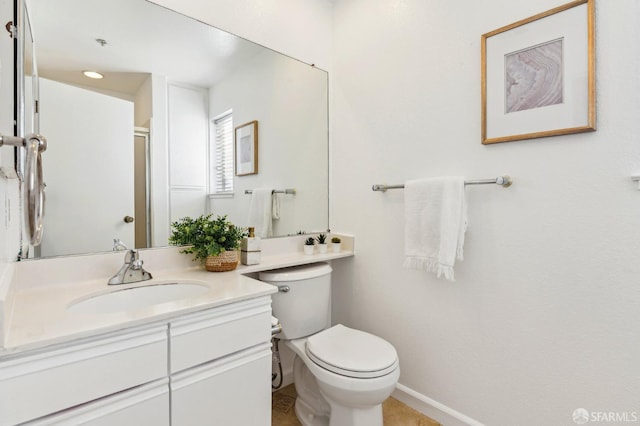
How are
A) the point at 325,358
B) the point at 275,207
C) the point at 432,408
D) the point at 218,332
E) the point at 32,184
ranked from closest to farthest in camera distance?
the point at 32,184 → the point at 218,332 → the point at 325,358 → the point at 432,408 → the point at 275,207

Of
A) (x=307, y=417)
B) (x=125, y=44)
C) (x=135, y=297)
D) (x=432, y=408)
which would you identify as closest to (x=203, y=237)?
(x=135, y=297)

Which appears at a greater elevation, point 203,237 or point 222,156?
point 222,156

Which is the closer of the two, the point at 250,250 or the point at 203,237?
the point at 203,237

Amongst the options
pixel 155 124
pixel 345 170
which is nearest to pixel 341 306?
pixel 345 170

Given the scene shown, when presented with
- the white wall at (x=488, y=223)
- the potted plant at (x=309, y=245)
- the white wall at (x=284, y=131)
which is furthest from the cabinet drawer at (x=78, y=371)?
the white wall at (x=488, y=223)

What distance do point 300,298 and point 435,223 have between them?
0.75m

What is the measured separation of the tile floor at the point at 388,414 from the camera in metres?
1.53

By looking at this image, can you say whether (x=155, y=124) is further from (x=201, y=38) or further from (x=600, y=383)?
(x=600, y=383)

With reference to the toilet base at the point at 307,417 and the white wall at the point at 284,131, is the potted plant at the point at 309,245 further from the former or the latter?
the toilet base at the point at 307,417

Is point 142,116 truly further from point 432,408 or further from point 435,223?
point 432,408

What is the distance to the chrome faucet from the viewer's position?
1.18m

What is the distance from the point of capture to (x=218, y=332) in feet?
3.39

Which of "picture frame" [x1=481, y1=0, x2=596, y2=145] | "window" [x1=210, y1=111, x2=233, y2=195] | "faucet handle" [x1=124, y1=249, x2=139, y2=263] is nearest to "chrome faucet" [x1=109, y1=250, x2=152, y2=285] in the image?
"faucet handle" [x1=124, y1=249, x2=139, y2=263]

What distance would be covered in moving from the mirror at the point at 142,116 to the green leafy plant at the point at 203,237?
0.21 feet
